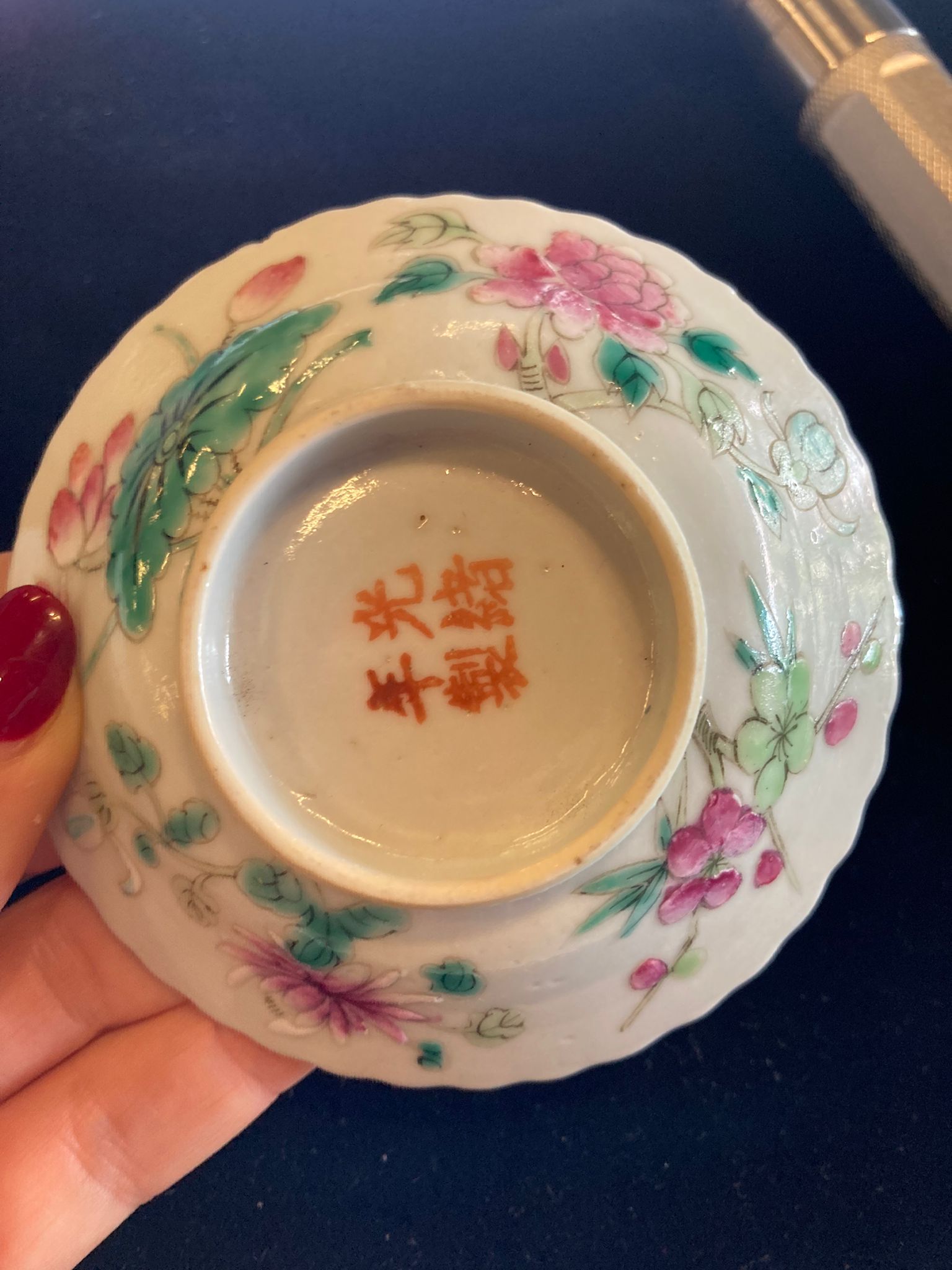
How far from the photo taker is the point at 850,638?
0.64 meters

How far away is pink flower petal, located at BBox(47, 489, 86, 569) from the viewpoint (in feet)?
2.04

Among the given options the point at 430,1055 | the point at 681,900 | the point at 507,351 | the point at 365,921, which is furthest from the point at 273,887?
the point at 507,351

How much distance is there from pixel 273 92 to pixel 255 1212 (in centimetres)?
123

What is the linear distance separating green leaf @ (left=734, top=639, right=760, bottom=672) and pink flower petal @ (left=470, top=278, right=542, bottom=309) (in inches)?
10.5

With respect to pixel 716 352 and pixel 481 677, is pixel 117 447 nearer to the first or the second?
pixel 481 677

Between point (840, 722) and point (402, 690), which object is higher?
point (402, 690)

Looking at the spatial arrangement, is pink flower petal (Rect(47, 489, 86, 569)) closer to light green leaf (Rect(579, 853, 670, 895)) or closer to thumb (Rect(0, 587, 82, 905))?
thumb (Rect(0, 587, 82, 905))

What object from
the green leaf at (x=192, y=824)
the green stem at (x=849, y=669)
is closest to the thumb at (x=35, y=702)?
the green leaf at (x=192, y=824)

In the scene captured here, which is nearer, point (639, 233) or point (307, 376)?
point (307, 376)

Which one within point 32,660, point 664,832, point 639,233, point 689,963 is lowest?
point 689,963

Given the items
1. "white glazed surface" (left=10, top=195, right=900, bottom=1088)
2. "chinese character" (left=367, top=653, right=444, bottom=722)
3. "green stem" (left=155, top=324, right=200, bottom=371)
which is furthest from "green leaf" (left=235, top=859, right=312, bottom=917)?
"green stem" (left=155, top=324, right=200, bottom=371)

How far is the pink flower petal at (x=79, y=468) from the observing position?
2.09ft

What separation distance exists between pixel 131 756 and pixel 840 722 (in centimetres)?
52

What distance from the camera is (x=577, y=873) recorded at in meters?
0.56
